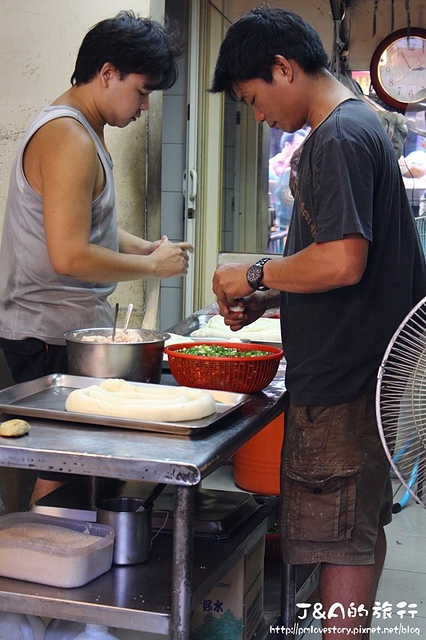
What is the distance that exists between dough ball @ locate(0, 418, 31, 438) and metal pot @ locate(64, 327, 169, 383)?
42 centimetres

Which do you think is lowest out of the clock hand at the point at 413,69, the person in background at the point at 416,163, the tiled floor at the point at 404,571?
the tiled floor at the point at 404,571

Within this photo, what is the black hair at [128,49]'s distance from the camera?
8.09 ft

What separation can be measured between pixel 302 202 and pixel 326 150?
0.18 metres

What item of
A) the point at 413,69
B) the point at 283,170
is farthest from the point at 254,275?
the point at 283,170

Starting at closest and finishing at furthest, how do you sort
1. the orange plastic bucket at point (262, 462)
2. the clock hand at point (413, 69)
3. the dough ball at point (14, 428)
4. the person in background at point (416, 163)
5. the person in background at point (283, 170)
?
the dough ball at point (14, 428), the orange plastic bucket at point (262, 462), the clock hand at point (413, 69), the person in background at point (416, 163), the person in background at point (283, 170)

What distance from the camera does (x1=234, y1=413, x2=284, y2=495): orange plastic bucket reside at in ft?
13.2

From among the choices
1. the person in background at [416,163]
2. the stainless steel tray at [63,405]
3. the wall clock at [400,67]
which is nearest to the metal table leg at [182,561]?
the stainless steel tray at [63,405]

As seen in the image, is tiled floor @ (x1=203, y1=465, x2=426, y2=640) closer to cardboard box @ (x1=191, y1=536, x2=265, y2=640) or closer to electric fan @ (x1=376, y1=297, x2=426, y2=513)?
cardboard box @ (x1=191, y1=536, x2=265, y2=640)

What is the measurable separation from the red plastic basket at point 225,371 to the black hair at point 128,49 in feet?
2.84

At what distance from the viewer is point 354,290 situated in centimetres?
207

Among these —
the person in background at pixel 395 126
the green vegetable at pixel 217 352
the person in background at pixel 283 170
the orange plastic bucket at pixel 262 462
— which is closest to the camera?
the green vegetable at pixel 217 352

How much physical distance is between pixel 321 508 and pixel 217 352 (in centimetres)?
53

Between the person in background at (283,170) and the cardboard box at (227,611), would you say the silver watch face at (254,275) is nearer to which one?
the cardboard box at (227,611)

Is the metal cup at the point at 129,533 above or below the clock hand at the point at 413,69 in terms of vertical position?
below
